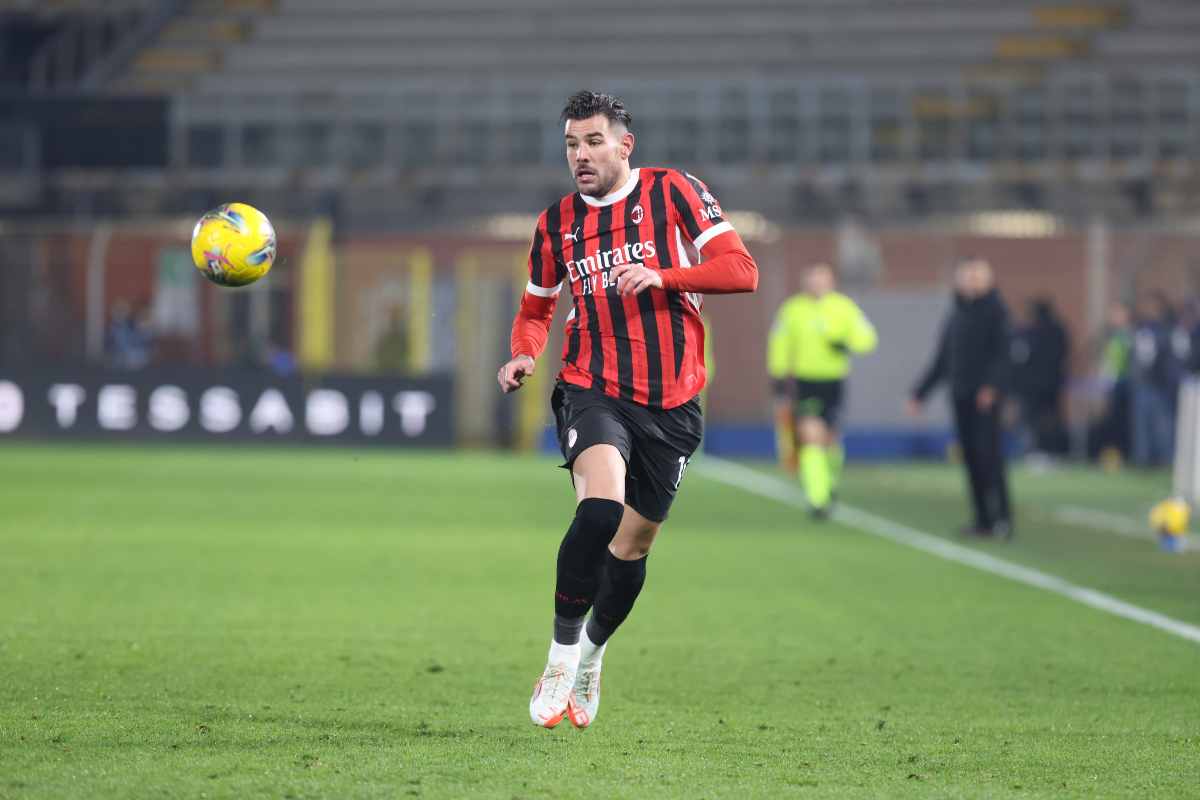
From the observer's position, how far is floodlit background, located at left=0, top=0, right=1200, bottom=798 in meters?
6.18

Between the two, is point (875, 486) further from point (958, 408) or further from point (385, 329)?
point (385, 329)

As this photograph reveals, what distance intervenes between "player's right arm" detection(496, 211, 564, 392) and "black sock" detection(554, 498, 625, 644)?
2.13 ft

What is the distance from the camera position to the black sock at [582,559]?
6.08 metres

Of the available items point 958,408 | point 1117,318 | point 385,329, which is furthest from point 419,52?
point 958,408

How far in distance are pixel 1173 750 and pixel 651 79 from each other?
24.5m

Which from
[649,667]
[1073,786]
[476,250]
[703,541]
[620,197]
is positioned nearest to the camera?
[1073,786]

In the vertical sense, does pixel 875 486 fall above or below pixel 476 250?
below

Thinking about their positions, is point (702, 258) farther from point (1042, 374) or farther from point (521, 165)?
point (521, 165)

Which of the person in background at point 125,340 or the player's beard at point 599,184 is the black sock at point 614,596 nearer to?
the player's beard at point 599,184

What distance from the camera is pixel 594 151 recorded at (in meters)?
6.34

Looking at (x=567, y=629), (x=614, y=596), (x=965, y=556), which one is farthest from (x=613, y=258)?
(x=965, y=556)

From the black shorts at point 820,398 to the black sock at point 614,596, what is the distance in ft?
29.2

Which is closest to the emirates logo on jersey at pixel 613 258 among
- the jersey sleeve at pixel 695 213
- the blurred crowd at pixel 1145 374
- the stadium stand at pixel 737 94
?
the jersey sleeve at pixel 695 213

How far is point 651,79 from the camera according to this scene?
29.6 m
